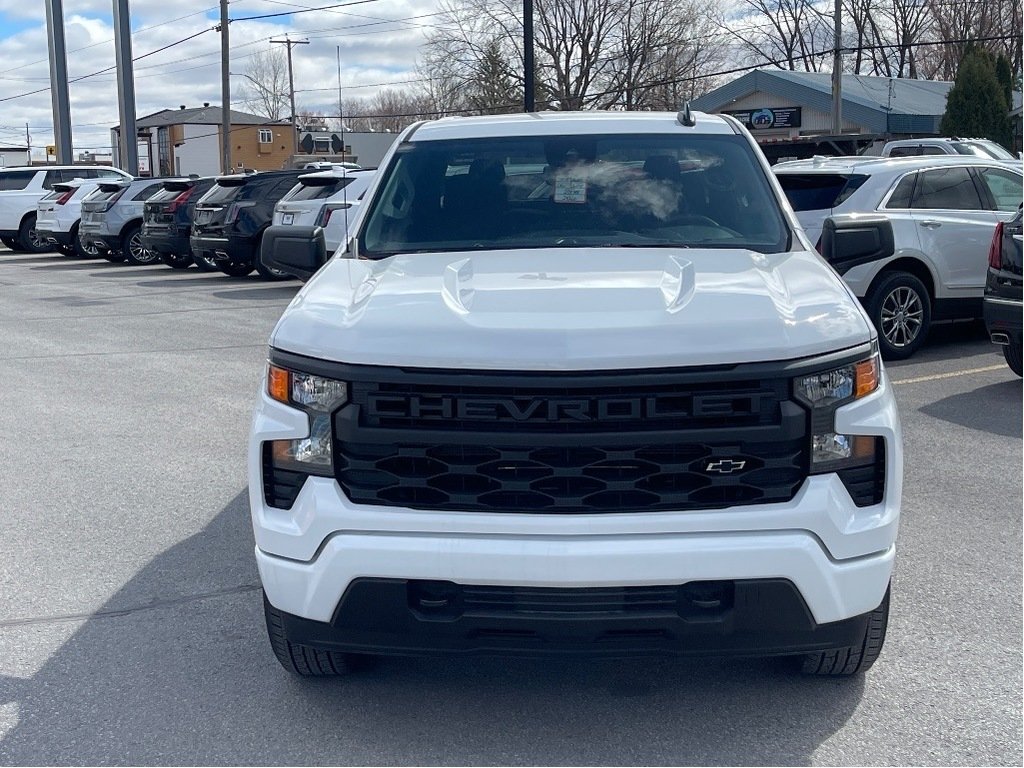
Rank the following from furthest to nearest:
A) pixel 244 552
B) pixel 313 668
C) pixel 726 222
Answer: pixel 244 552
pixel 726 222
pixel 313 668

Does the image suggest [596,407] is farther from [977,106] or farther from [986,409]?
[977,106]

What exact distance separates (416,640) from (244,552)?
218 cm

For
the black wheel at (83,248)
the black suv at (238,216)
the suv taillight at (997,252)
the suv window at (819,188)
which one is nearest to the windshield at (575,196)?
the suv taillight at (997,252)

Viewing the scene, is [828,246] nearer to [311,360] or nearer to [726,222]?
[726,222]

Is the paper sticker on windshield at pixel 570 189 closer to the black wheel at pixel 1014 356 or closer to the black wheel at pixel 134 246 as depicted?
the black wheel at pixel 1014 356

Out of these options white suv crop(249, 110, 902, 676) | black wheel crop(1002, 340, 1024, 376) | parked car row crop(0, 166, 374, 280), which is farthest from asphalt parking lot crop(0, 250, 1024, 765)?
parked car row crop(0, 166, 374, 280)

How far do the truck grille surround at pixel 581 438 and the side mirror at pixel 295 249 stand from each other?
6.19ft

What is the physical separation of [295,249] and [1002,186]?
7968 mm

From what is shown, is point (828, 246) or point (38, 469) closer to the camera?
point (828, 246)

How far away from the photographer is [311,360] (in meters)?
3.42

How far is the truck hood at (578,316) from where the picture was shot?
324 centimetres

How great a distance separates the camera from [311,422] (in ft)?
11.2

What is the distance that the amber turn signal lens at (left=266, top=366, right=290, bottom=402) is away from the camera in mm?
3496

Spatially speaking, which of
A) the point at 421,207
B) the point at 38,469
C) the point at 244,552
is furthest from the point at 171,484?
the point at 421,207
